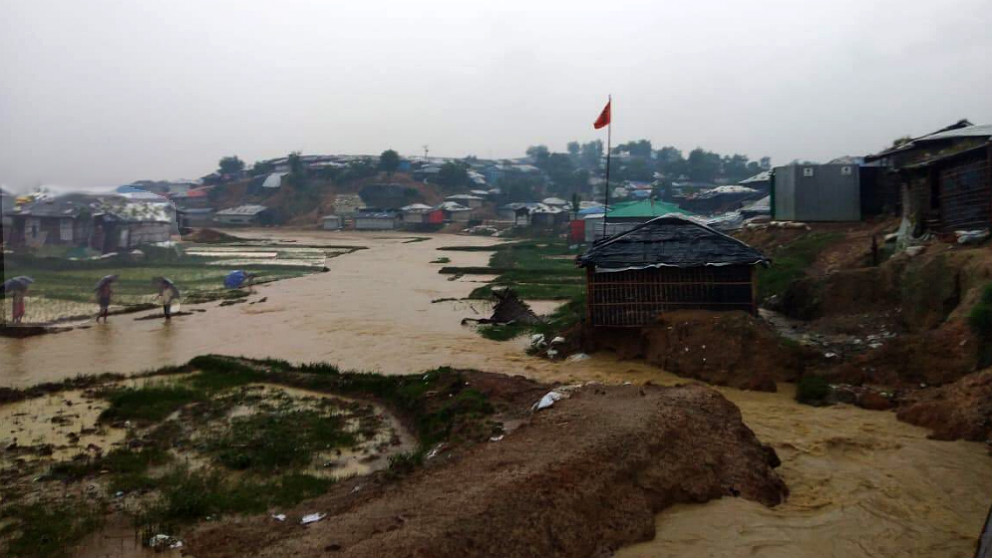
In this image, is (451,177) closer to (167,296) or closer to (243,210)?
(243,210)

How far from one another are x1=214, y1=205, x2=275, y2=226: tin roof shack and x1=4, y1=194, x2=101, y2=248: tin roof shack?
38446mm

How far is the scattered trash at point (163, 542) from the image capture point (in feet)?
20.6

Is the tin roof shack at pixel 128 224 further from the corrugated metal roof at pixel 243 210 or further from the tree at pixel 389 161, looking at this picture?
the tree at pixel 389 161

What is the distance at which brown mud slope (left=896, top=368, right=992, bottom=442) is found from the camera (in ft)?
26.3

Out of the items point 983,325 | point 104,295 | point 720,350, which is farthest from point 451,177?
point 983,325

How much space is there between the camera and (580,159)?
147 metres

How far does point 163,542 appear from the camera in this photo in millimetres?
6316

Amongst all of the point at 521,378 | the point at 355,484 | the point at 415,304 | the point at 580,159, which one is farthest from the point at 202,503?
the point at 580,159

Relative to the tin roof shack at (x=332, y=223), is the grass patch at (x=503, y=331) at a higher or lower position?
lower

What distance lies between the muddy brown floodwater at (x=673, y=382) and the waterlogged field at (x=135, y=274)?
1689 millimetres

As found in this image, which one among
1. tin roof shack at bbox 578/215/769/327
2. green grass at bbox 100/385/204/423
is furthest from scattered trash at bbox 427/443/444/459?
tin roof shack at bbox 578/215/769/327

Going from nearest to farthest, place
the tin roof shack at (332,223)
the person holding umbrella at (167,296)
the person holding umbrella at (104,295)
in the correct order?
the person holding umbrella at (104,295) → the person holding umbrella at (167,296) → the tin roof shack at (332,223)

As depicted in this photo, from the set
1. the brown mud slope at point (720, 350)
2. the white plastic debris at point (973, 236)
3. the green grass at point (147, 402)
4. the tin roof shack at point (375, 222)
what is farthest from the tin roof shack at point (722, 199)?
the green grass at point (147, 402)

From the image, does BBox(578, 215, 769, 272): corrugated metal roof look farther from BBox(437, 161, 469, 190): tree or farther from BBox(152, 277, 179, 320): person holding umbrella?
BBox(437, 161, 469, 190): tree
